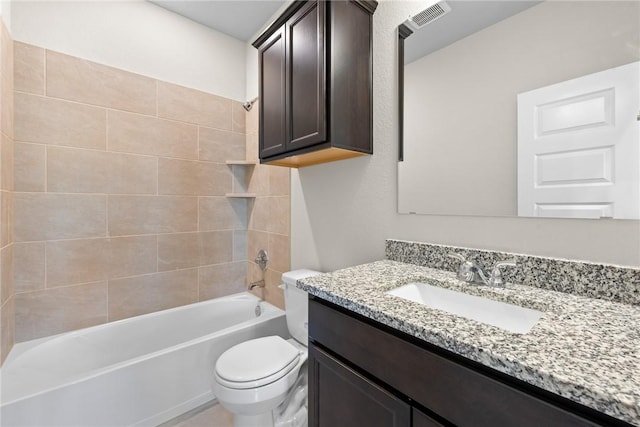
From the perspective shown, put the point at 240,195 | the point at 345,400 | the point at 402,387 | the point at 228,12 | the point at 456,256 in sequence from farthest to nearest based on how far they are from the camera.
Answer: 1. the point at 240,195
2. the point at 228,12
3. the point at 456,256
4. the point at 345,400
5. the point at 402,387

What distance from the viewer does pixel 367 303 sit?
0.78 m

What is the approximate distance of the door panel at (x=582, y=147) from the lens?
810 millimetres

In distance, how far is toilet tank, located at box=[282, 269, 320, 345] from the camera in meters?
1.65

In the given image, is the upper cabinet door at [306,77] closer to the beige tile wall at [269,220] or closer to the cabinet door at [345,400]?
the beige tile wall at [269,220]

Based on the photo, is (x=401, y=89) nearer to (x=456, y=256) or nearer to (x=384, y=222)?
(x=384, y=222)

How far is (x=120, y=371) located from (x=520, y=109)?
7.17 feet

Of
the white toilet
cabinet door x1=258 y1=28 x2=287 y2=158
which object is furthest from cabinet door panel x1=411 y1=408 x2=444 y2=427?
cabinet door x1=258 y1=28 x2=287 y2=158

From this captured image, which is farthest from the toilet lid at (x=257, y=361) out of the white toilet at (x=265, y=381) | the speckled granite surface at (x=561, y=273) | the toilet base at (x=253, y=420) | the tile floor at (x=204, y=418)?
the speckled granite surface at (x=561, y=273)

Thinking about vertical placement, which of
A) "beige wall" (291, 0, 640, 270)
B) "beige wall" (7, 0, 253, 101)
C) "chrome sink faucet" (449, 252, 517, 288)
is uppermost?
"beige wall" (7, 0, 253, 101)

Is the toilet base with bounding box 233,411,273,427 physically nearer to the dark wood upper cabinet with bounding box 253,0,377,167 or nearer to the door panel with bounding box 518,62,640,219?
the dark wood upper cabinet with bounding box 253,0,377,167

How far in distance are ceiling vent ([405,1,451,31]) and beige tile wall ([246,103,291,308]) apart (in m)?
1.19

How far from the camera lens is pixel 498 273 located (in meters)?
0.97

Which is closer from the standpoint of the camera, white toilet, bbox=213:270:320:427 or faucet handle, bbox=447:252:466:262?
faucet handle, bbox=447:252:466:262

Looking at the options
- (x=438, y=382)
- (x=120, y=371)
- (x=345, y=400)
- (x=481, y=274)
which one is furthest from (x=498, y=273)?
(x=120, y=371)
